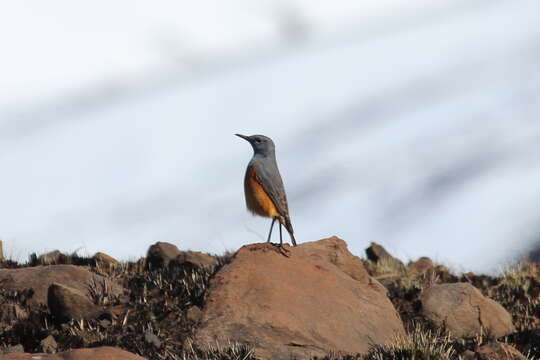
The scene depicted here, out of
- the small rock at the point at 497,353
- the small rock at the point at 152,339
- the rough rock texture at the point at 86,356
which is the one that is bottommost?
the small rock at the point at 497,353

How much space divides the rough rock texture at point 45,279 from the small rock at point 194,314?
6.65 ft

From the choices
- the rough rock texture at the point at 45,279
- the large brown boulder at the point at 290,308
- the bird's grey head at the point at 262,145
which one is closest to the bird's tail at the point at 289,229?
the large brown boulder at the point at 290,308

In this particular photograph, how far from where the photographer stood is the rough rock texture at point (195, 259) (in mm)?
14562

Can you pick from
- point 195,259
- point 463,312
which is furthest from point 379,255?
point 195,259

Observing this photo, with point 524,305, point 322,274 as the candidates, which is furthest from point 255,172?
point 524,305

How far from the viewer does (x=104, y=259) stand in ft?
53.4

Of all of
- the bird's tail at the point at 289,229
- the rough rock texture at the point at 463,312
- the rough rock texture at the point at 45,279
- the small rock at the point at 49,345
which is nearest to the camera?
the small rock at the point at 49,345

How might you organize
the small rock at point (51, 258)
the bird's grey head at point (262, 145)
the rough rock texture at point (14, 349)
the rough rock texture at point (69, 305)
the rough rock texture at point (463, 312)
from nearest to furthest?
the rough rock texture at point (14, 349)
the rough rock texture at point (69, 305)
the bird's grey head at point (262, 145)
the rough rock texture at point (463, 312)
the small rock at point (51, 258)

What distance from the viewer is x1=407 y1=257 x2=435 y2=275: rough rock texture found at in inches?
713

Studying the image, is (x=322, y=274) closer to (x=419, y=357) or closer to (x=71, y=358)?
(x=419, y=357)

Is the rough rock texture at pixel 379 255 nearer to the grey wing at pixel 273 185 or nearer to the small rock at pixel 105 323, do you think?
the grey wing at pixel 273 185

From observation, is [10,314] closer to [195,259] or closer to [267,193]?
[195,259]

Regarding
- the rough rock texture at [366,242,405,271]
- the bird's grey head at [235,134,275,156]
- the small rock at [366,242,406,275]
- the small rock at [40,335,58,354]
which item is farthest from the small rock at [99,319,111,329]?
the rough rock texture at [366,242,405,271]

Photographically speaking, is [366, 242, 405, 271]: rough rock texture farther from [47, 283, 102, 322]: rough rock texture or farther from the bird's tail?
[47, 283, 102, 322]: rough rock texture
